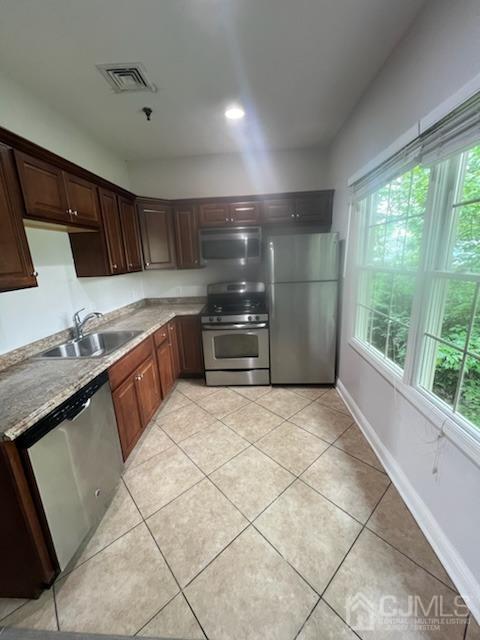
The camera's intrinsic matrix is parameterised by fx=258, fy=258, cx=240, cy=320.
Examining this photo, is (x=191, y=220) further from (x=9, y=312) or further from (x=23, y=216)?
(x=9, y=312)

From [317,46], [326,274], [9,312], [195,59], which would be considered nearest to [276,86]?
[317,46]

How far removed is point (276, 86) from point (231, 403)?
9.18 ft

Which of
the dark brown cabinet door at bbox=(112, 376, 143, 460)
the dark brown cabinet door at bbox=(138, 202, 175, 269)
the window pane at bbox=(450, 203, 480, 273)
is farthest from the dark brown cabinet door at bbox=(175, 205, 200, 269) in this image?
the window pane at bbox=(450, 203, 480, 273)

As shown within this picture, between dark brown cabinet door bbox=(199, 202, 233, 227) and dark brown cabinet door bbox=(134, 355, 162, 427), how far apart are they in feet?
5.72

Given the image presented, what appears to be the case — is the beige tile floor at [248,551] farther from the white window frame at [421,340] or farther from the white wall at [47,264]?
the white wall at [47,264]

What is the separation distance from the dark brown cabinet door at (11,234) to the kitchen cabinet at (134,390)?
744mm

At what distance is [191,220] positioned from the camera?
3.14 metres

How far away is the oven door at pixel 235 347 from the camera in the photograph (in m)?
2.93

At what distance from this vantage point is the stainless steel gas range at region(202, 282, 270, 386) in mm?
2910

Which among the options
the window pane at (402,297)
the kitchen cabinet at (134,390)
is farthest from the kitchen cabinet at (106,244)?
the window pane at (402,297)

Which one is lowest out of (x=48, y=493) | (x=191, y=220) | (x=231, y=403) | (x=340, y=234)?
(x=231, y=403)

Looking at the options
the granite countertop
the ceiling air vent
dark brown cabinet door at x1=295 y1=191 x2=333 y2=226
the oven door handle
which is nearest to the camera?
the granite countertop

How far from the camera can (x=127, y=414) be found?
195 cm

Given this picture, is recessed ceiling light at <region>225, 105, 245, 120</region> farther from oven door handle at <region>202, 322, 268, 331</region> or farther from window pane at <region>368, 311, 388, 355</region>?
window pane at <region>368, 311, 388, 355</region>
